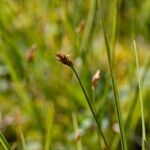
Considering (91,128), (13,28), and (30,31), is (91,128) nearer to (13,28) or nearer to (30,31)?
(30,31)

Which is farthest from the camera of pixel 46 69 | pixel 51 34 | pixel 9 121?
pixel 51 34

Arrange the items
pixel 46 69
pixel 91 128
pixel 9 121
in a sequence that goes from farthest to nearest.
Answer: pixel 46 69
pixel 9 121
pixel 91 128

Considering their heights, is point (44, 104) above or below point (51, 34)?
below

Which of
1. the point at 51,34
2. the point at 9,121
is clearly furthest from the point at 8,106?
the point at 51,34

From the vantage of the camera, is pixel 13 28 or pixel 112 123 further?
pixel 13 28

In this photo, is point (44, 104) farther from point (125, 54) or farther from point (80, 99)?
point (125, 54)

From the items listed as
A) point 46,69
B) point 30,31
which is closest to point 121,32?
point 46,69
